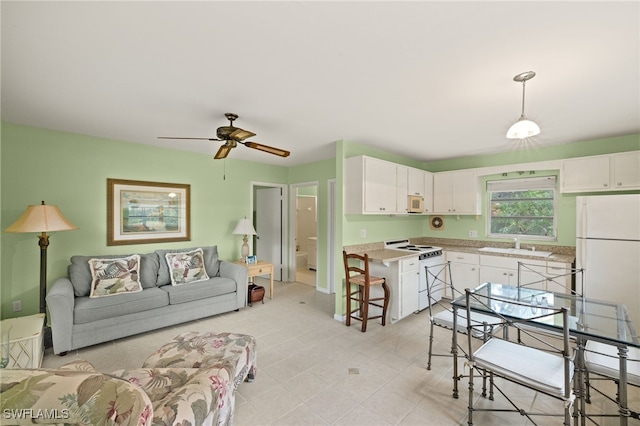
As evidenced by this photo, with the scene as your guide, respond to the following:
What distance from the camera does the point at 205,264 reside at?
4.19 meters

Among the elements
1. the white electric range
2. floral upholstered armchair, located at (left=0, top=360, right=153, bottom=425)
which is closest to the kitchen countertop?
the white electric range

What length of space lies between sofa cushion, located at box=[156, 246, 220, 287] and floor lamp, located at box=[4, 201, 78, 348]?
43.7 inches

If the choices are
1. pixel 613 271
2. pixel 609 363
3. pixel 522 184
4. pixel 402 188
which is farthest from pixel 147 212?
pixel 613 271

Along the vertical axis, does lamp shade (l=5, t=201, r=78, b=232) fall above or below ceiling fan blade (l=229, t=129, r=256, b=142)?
below

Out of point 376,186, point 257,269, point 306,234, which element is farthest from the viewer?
point 306,234

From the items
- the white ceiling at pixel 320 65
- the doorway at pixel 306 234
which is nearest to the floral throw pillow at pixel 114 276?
the white ceiling at pixel 320 65

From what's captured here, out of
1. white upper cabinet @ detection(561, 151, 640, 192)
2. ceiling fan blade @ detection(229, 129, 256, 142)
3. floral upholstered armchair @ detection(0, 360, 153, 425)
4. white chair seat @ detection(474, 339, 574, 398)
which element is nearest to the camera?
floral upholstered armchair @ detection(0, 360, 153, 425)

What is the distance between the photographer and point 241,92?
231 cm

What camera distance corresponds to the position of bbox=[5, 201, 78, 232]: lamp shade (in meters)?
2.81

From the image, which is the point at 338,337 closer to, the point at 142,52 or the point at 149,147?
the point at 142,52

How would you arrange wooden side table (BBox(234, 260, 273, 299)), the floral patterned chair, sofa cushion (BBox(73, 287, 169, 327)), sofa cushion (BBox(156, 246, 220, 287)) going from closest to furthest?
the floral patterned chair
sofa cushion (BBox(73, 287, 169, 327))
sofa cushion (BBox(156, 246, 220, 287))
wooden side table (BBox(234, 260, 273, 299))

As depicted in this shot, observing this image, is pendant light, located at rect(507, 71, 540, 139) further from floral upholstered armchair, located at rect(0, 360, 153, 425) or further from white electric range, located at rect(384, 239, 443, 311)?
floral upholstered armchair, located at rect(0, 360, 153, 425)

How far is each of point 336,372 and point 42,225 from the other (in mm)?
3331

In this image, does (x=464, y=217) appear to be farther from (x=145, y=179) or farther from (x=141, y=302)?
(x=145, y=179)
